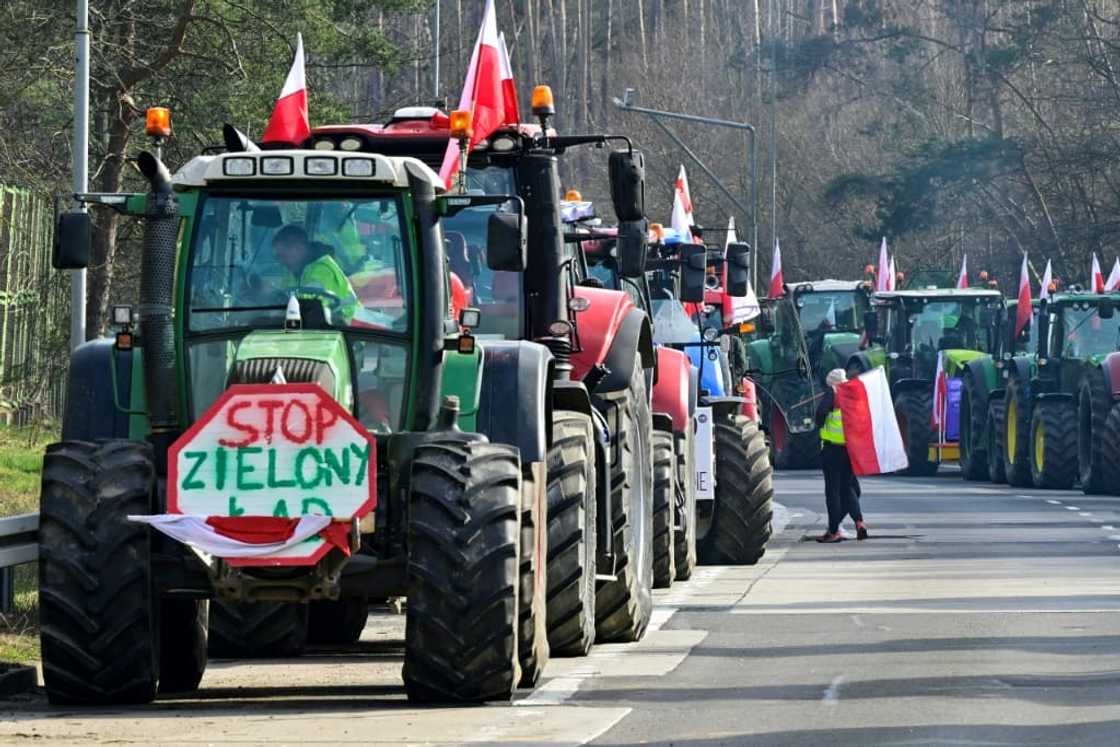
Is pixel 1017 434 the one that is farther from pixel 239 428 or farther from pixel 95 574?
pixel 95 574

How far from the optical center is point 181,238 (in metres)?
12.0

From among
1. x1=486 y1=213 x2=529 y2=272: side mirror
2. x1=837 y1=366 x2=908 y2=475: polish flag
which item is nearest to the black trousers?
x1=837 y1=366 x2=908 y2=475: polish flag

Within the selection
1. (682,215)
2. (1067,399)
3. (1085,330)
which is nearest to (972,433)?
(1085,330)

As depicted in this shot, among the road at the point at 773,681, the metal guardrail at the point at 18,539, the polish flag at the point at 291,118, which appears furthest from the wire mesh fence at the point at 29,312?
the metal guardrail at the point at 18,539

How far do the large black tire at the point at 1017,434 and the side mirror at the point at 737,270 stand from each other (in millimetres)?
15334

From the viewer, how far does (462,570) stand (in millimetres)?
10992

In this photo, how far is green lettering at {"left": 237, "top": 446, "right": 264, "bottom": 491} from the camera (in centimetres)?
1112

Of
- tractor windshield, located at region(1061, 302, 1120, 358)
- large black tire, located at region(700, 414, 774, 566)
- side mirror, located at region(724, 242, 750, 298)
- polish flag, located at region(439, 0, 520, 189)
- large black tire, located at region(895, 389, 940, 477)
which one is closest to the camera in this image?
polish flag, located at region(439, 0, 520, 189)

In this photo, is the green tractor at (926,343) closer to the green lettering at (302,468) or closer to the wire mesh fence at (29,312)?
the wire mesh fence at (29,312)

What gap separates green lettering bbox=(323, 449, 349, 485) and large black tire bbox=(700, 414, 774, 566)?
415 inches

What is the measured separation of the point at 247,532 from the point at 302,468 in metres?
0.35

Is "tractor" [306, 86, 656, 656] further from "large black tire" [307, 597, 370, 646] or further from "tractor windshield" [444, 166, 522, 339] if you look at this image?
"large black tire" [307, 597, 370, 646]

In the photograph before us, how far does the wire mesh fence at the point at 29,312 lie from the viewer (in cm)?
3366

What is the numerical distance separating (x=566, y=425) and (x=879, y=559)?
30.9 ft
